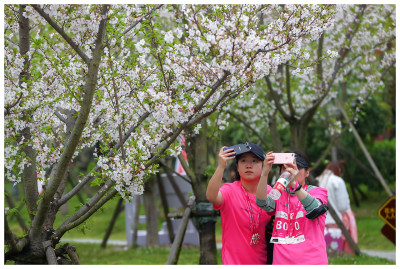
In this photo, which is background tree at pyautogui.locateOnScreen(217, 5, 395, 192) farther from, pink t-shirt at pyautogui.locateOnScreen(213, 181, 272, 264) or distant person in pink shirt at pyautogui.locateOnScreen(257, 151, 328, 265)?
distant person in pink shirt at pyautogui.locateOnScreen(257, 151, 328, 265)

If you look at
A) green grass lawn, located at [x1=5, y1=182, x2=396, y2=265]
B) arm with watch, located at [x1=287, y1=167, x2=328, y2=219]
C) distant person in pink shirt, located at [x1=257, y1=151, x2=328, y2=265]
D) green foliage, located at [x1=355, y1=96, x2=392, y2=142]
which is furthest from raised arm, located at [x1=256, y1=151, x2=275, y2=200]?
green foliage, located at [x1=355, y1=96, x2=392, y2=142]

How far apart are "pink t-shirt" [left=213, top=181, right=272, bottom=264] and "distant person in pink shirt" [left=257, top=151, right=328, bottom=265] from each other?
0.19 metres

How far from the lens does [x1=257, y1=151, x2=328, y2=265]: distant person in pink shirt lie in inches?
171

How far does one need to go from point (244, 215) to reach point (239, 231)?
128 mm

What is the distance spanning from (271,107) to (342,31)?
7.08 ft

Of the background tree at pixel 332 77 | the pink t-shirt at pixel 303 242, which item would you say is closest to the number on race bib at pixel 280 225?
the pink t-shirt at pixel 303 242

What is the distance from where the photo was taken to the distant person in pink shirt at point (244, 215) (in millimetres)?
4582

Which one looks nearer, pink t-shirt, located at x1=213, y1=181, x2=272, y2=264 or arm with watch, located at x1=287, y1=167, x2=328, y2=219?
arm with watch, located at x1=287, y1=167, x2=328, y2=219

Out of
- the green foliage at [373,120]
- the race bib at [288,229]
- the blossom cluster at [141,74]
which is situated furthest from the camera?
the green foliage at [373,120]

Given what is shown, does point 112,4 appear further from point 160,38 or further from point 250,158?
point 250,158

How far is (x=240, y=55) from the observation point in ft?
14.5

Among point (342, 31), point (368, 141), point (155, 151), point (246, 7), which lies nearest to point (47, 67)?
point (155, 151)

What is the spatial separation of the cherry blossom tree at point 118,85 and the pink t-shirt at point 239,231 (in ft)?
2.24

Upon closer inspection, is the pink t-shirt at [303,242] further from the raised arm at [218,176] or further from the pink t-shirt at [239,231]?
the raised arm at [218,176]
